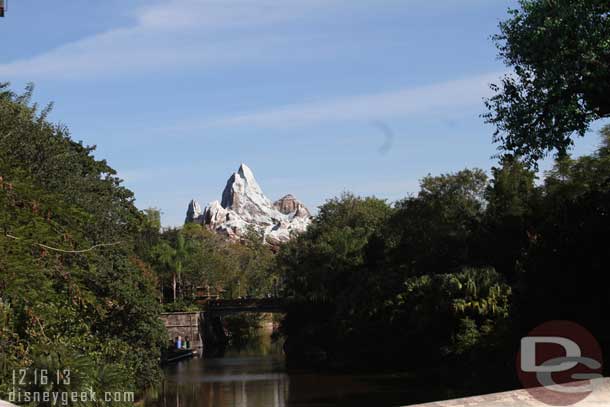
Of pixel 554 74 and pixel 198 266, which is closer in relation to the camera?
pixel 554 74

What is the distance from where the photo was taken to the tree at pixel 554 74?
21.3 metres

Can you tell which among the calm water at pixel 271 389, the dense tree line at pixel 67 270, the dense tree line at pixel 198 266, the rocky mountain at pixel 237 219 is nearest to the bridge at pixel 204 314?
the dense tree line at pixel 198 266

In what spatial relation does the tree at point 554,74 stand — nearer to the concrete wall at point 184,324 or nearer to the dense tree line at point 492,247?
the dense tree line at point 492,247

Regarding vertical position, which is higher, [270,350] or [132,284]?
[132,284]

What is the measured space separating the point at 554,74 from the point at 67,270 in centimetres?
1491

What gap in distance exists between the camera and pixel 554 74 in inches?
864

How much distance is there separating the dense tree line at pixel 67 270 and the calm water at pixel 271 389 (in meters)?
5.03

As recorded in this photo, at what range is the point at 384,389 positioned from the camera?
135 feet

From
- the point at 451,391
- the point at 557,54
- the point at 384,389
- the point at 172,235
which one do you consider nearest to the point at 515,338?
the point at 451,391

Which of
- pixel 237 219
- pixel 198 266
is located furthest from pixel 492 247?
pixel 237 219

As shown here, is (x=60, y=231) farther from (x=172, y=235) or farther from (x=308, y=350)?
(x=172, y=235)

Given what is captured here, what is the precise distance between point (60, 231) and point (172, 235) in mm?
70137

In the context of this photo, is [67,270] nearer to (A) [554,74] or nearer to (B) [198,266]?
(A) [554,74]

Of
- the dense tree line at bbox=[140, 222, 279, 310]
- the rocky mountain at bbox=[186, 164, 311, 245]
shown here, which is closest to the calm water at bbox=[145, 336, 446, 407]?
the dense tree line at bbox=[140, 222, 279, 310]
